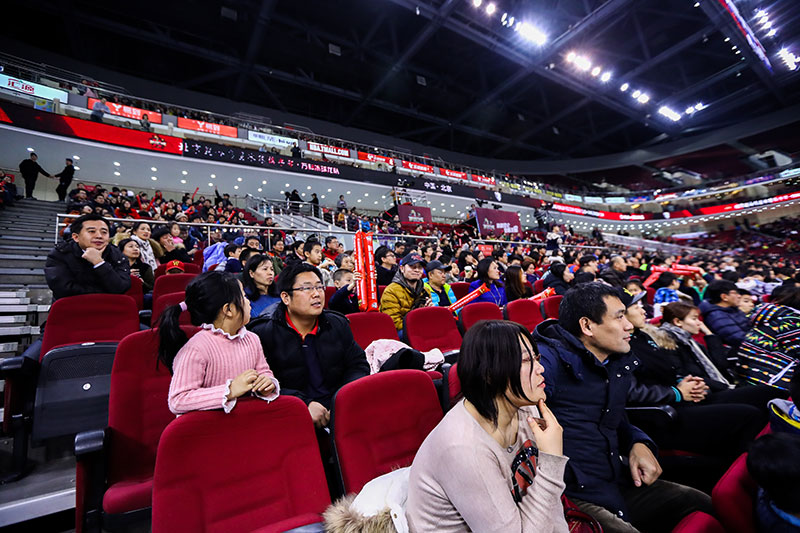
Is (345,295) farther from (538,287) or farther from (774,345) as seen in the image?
Answer: (538,287)

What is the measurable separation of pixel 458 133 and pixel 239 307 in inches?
1059

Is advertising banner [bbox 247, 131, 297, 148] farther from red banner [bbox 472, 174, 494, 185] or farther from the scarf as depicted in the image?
the scarf

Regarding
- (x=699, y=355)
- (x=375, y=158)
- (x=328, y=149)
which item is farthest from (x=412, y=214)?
(x=699, y=355)

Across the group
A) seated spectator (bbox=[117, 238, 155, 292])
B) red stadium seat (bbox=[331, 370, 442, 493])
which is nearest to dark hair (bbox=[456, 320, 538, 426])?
red stadium seat (bbox=[331, 370, 442, 493])

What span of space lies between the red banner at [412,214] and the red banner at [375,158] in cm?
445

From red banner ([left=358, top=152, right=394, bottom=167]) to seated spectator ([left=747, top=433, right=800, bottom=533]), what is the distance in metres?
17.3

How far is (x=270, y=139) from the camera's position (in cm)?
1466

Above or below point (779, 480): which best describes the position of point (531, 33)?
above

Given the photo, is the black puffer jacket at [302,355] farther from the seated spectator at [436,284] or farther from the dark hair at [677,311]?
the dark hair at [677,311]

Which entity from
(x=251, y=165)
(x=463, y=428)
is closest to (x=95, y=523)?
(x=463, y=428)

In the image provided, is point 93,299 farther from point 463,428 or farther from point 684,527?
point 684,527

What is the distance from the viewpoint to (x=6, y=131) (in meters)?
9.62

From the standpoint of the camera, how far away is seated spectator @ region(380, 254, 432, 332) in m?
3.49

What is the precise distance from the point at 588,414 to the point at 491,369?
0.84 metres
